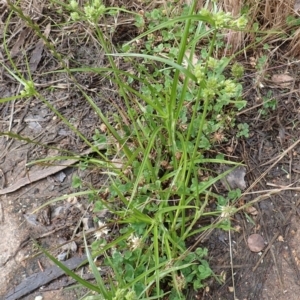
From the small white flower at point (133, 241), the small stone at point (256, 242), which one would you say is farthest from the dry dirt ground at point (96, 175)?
the small white flower at point (133, 241)

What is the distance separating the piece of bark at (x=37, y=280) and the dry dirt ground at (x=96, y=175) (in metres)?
0.02

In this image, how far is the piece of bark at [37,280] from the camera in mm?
1460

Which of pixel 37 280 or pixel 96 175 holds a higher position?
pixel 96 175

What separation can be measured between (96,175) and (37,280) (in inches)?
16.7

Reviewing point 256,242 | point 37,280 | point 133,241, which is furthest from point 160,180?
point 37,280

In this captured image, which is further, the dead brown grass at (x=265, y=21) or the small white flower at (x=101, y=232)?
the dead brown grass at (x=265, y=21)

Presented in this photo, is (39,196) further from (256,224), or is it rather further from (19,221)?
(256,224)

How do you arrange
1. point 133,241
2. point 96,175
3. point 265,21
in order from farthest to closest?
point 265,21
point 96,175
point 133,241

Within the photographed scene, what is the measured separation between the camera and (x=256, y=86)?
1.71 m

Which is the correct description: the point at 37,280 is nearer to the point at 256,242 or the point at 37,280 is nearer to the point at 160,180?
the point at 160,180

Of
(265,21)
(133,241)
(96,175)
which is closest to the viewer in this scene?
(133,241)

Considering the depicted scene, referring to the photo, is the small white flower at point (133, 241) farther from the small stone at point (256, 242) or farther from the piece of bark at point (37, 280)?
the small stone at point (256, 242)

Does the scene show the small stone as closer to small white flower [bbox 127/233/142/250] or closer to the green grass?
the green grass

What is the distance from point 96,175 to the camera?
1.62 m
